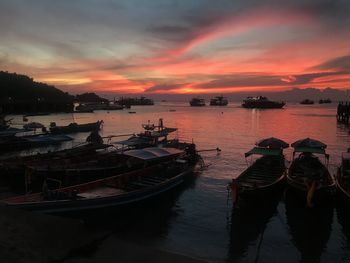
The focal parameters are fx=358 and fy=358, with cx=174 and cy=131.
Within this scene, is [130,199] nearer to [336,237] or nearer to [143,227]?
[143,227]

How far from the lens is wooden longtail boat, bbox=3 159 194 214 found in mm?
18469

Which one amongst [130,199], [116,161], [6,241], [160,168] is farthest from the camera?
[116,161]

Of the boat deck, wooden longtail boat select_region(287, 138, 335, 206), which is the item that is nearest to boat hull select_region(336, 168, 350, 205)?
wooden longtail boat select_region(287, 138, 335, 206)

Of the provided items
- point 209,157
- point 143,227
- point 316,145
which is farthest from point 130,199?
point 209,157

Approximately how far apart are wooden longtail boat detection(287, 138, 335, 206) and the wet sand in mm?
12129

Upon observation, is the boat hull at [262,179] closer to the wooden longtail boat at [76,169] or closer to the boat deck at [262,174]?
the boat deck at [262,174]

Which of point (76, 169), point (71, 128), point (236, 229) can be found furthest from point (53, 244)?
point (71, 128)

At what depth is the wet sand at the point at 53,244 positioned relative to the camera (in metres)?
13.2

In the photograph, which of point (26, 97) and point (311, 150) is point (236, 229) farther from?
point (26, 97)

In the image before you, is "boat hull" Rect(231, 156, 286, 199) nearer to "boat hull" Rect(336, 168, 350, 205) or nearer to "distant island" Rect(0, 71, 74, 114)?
"boat hull" Rect(336, 168, 350, 205)

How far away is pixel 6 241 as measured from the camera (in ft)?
44.1

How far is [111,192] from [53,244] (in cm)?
841

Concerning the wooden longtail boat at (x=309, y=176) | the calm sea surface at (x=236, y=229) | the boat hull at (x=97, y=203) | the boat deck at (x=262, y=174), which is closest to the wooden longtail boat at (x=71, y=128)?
the calm sea surface at (x=236, y=229)

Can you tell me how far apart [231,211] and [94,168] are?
13147 mm
